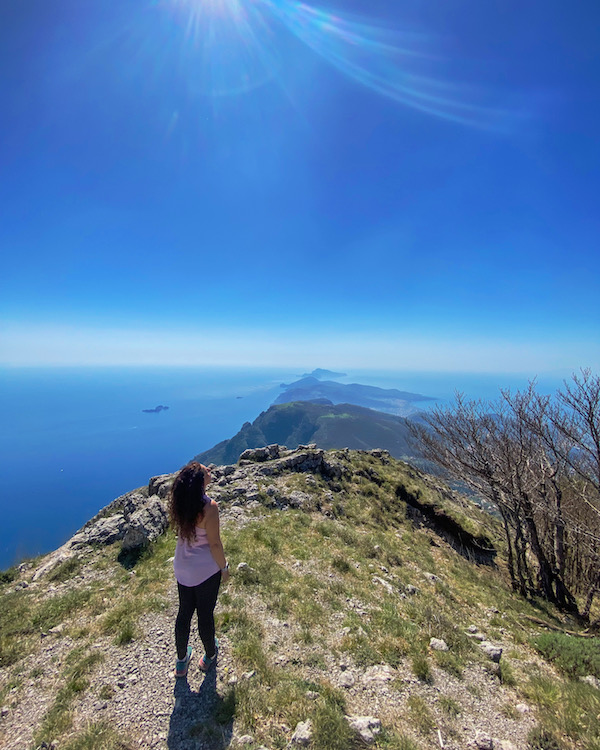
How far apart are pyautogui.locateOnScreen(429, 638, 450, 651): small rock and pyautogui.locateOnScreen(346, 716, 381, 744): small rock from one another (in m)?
2.67

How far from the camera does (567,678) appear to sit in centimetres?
632

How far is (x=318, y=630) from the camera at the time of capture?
21.8 feet

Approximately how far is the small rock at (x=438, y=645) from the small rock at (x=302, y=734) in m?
3.44

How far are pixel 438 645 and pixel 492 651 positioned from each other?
4.01 ft

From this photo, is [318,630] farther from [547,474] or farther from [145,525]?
[547,474]

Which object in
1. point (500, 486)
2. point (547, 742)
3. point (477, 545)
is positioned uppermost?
point (500, 486)

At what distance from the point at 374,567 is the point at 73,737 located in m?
8.43

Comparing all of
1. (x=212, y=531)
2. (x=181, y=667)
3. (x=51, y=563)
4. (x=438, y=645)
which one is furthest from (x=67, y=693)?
(x=438, y=645)

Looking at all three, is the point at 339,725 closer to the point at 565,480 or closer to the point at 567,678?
the point at 567,678

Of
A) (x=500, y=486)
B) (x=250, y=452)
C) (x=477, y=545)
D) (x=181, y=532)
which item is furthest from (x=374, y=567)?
(x=250, y=452)

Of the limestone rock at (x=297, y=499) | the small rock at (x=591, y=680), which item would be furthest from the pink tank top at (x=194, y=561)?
the limestone rock at (x=297, y=499)

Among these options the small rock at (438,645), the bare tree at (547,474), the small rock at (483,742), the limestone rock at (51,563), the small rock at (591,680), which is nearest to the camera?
the small rock at (483,742)

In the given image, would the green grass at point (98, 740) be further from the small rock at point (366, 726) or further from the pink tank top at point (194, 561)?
the small rock at point (366, 726)

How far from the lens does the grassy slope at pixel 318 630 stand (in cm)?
450
